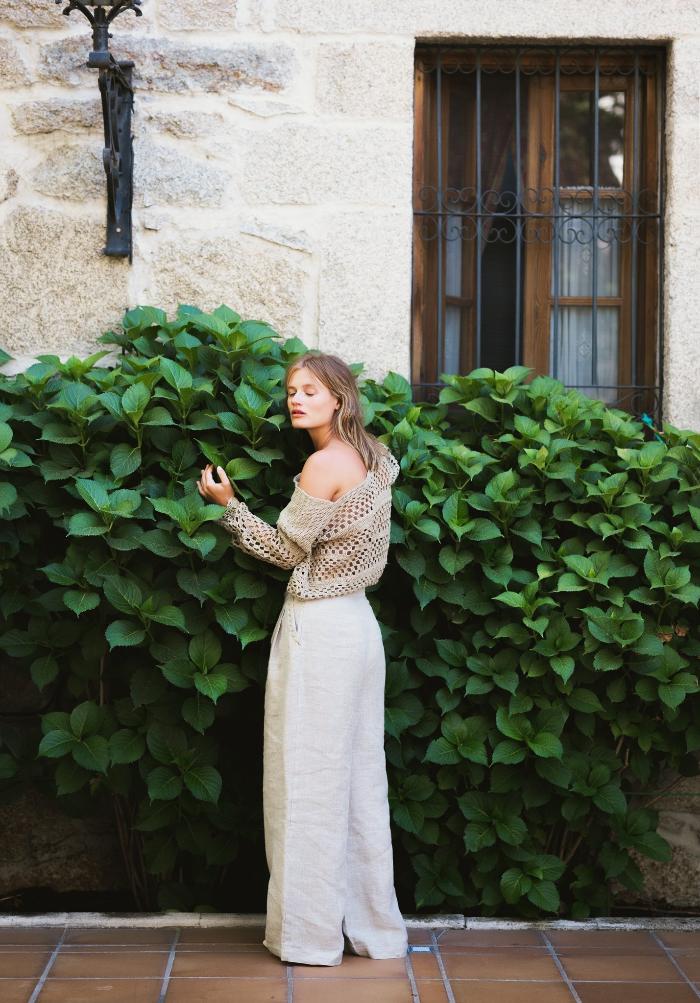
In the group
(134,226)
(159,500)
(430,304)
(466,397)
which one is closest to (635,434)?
(466,397)

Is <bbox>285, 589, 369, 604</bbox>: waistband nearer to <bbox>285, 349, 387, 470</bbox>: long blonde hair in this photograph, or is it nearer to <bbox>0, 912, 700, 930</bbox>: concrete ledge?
<bbox>285, 349, 387, 470</bbox>: long blonde hair

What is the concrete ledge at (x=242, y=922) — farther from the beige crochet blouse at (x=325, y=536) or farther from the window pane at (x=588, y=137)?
the window pane at (x=588, y=137)

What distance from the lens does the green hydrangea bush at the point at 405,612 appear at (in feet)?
10.9

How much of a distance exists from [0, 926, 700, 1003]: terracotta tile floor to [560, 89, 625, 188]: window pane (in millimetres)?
2633

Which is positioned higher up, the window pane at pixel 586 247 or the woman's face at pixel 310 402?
the window pane at pixel 586 247

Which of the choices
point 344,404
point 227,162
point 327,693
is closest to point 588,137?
point 227,162

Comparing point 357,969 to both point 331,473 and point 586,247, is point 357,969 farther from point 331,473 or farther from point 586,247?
point 586,247

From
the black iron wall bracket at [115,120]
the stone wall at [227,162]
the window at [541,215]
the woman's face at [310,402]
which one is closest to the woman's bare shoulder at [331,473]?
the woman's face at [310,402]

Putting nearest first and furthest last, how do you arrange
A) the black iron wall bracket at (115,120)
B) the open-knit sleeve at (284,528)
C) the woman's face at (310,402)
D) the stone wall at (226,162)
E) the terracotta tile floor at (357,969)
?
the terracotta tile floor at (357,969)
the open-knit sleeve at (284,528)
the woman's face at (310,402)
the black iron wall bracket at (115,120)
the stone wall at (226,162)

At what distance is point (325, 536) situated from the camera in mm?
3176

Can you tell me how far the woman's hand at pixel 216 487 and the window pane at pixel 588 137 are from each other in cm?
185

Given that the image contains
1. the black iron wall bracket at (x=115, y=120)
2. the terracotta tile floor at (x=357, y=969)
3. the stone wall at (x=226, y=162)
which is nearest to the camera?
the terracotta tile floor at (x=357, y=969)

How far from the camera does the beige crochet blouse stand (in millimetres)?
3137

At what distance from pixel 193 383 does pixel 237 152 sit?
1031 millimetres
